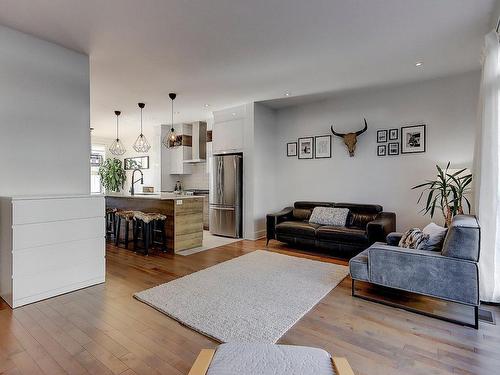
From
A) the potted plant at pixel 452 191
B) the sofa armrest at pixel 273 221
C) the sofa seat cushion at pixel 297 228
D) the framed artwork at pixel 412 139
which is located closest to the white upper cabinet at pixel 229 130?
the sofa armrest at pixel 273 221

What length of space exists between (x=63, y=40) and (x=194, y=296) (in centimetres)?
317

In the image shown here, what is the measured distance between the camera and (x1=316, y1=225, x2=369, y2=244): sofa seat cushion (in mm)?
4161

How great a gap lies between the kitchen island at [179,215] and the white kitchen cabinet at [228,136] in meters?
1.49

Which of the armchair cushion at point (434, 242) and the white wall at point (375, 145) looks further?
the white wall at point (375, 145)

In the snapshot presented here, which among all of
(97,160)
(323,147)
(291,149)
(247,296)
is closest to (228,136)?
(291,149)

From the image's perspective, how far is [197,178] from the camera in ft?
26.0

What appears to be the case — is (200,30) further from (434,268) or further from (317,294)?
(434,268)

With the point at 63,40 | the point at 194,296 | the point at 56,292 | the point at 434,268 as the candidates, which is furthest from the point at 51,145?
the point at 434,268

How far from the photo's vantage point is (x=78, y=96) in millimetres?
3434

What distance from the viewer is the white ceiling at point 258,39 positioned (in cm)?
253

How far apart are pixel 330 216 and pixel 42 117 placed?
434 centimetres

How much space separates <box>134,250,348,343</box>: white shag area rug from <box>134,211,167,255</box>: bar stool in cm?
141

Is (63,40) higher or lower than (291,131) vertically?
higher

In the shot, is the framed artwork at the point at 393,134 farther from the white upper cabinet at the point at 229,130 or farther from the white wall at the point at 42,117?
the white wall at the point at 42,117
